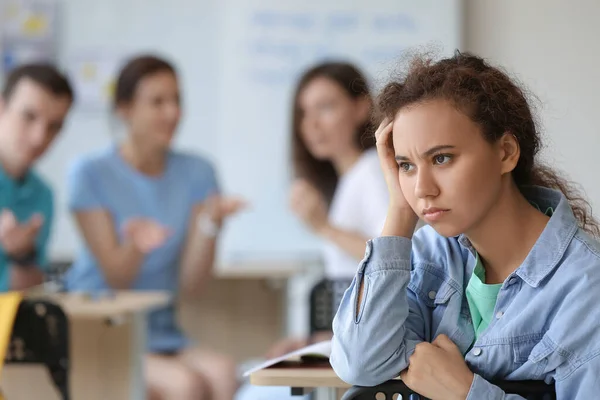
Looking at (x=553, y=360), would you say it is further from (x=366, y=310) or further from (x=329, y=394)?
(x=329, y=394)

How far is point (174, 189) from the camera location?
3908mm

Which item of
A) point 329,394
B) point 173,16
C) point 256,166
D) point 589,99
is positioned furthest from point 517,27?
point 329,394

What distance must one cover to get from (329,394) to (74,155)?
138 inches

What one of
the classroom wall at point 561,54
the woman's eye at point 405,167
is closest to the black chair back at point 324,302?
the woman's eye at point 405,167

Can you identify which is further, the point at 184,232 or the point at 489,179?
the point at 184,232

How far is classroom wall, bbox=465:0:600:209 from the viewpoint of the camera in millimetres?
4395

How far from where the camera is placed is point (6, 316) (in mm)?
2406

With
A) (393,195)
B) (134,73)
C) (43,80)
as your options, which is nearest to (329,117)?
(134,73)

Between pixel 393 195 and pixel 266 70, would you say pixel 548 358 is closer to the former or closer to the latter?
pixel 393 195

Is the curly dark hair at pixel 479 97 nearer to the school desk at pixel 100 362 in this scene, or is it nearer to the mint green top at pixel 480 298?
the mint green top at pixel 480 298

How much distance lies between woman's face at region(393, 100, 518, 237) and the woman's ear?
1 cm

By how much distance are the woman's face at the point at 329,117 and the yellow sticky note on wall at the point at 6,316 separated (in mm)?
1489

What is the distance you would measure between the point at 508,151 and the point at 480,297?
10.0 inches

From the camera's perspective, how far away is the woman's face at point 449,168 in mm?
1408
